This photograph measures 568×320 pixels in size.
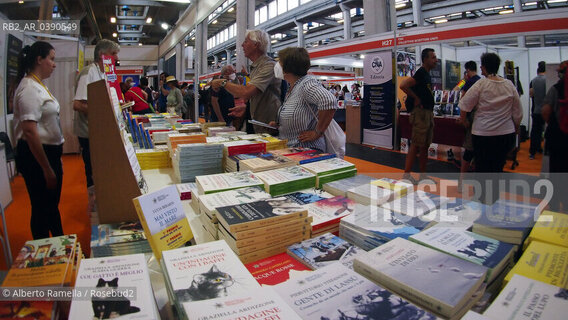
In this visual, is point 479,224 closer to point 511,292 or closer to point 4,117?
point 511,292

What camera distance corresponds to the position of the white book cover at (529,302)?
2.35 feet

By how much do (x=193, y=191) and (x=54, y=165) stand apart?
5.57 ft

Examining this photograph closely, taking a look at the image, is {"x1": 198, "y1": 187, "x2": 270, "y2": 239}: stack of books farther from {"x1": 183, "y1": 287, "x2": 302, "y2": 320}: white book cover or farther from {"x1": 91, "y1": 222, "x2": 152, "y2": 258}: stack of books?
{"x1": 183, "y1": 287, "x2": 302, "y2": 320}: white book cover

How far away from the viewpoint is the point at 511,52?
28.7ft

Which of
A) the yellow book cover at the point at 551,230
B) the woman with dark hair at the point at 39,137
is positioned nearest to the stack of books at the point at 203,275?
the yellow book cover at the point at 551,230

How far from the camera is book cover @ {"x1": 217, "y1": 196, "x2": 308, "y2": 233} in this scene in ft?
3.45

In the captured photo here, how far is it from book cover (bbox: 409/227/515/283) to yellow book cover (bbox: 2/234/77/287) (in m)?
1.03

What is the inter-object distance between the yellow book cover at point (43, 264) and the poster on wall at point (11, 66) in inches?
186

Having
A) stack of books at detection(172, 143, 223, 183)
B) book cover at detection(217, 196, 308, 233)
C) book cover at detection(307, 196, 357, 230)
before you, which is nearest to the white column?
stack of books at detection(172, 143, 223, 183)

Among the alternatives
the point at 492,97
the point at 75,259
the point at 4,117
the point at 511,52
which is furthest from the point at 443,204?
the point at 511,52

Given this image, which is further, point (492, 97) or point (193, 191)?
point (492, 97)

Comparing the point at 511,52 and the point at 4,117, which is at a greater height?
the point at 511,52

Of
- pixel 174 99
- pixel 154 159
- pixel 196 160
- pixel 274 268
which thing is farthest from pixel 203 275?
pixel 174 99

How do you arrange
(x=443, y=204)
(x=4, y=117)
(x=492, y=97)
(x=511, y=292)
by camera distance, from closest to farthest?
1. (x=511, y=292)
2. (x=443, y=204)
3. (x=492, y=97)
4. (x=4, y=117)
